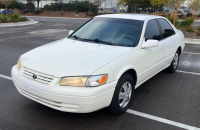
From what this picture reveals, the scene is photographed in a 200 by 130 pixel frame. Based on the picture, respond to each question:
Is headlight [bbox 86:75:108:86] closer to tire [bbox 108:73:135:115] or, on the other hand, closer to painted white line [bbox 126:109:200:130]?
tire [bbox 108:73:135:115]

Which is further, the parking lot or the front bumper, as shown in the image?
the parking lot

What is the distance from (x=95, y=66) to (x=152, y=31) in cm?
214

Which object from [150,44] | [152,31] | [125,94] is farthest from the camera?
[152,31]

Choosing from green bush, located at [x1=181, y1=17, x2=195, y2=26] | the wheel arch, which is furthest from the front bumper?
green bush, located at [x1=181, y1=17, x2=195, y2=26]

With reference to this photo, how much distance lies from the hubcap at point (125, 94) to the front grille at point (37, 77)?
1242mm

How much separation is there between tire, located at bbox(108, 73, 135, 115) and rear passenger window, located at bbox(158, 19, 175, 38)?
2038mm

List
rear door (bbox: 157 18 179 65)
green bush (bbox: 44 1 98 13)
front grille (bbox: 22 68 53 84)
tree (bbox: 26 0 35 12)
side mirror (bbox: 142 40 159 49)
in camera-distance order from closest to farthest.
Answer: front grille (bbox: 22 68 53 84)
side mirror (bbox: 142 40 159 49)
rear door (bbox: 157 18 179 65)
green bush (bbox: 44 1 98 13)
tree (bbox: 26 0 35 12)

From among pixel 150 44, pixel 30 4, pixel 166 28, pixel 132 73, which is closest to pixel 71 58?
pixel 132 73

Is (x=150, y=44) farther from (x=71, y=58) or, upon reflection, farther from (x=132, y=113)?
(x=71, y=58)

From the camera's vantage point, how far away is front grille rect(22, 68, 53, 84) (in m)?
3.21

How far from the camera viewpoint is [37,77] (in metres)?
3.30

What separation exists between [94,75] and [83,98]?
36 cm

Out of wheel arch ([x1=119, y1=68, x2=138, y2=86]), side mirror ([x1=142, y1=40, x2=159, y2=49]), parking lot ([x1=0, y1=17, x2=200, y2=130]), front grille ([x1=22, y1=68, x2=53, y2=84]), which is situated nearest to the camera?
front grille ([x1=22, y1=68, x2=53, y2=84])

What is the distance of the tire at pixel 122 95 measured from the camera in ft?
11.5
